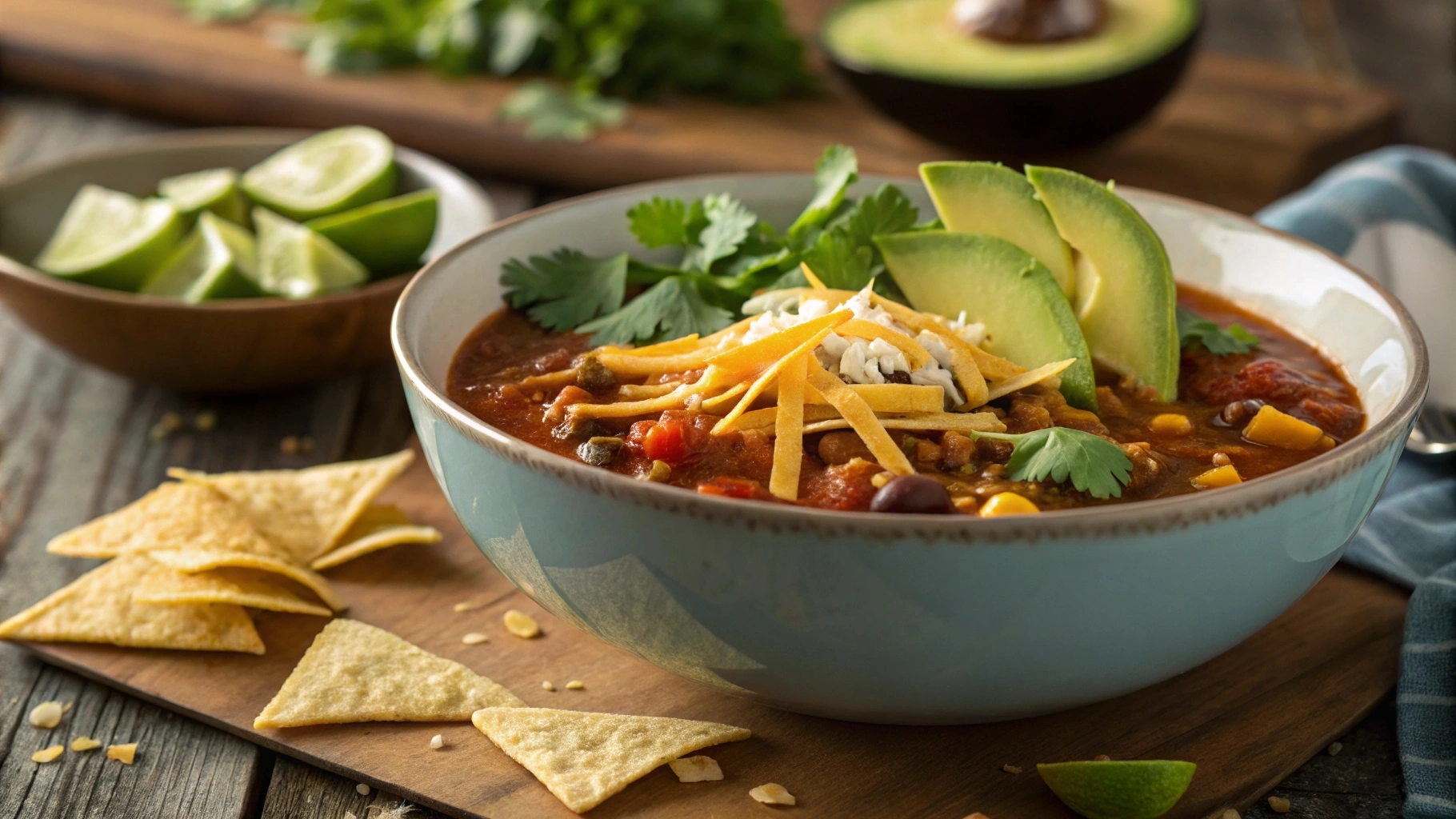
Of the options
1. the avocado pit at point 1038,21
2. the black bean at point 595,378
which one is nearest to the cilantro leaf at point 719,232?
the black bean at point 595,378

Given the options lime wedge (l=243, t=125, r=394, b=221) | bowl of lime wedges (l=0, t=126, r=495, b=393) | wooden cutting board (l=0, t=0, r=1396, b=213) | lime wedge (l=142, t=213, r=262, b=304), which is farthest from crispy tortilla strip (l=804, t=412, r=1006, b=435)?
wooden cutting board (l=0, t=0, r=1396, b=213)

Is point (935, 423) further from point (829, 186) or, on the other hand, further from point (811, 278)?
point (829, 186)

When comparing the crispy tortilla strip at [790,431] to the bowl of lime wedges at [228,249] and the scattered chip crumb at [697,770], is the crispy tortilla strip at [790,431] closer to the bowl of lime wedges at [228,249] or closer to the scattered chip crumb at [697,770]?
the scattered chip crumb at [697,770]

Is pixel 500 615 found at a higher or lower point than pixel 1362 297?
lower

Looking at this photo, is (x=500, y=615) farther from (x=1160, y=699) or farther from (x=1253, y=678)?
(x=1253, y=678)

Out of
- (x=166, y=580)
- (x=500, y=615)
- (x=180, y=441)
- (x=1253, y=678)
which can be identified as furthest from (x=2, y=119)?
(x=1253, y=678)

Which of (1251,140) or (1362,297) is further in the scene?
(1251,140)
